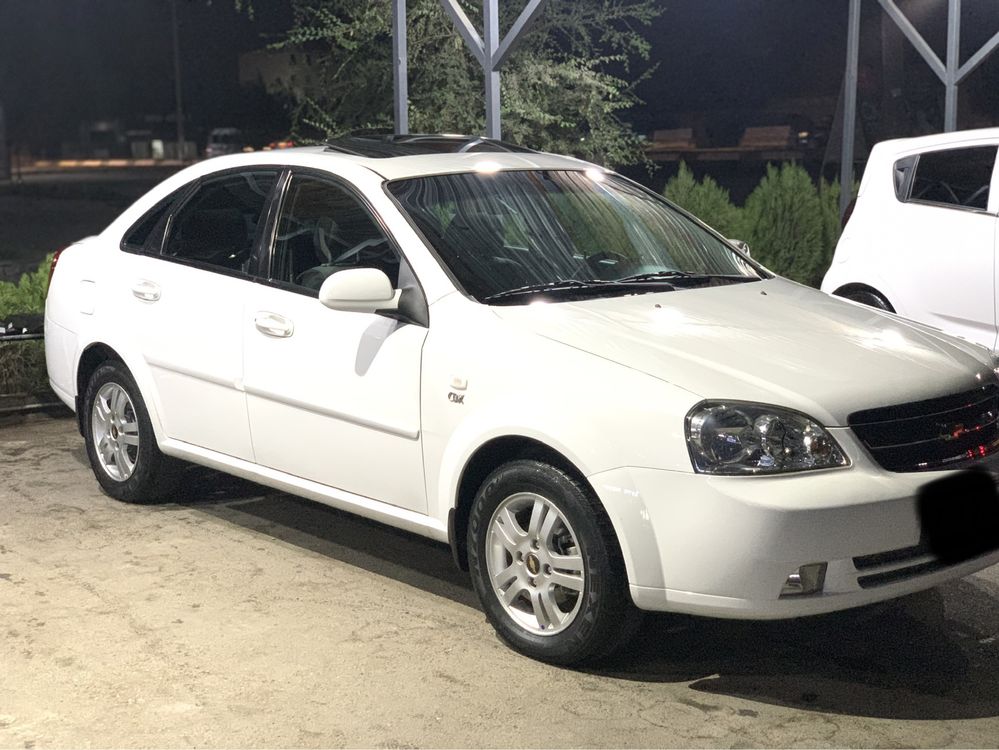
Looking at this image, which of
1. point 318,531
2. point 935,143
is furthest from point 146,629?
point 935,143

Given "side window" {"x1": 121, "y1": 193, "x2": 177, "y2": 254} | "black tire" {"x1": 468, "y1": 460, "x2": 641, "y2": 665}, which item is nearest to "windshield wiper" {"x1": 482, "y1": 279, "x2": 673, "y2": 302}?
"black tire" {"x1": 468, "y1": 460, "x2": 641, "y2": 665}

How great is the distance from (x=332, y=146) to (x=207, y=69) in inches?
3122

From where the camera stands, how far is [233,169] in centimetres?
620

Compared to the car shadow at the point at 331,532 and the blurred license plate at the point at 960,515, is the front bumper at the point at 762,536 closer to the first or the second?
the blurred license plate at the point at 960,515

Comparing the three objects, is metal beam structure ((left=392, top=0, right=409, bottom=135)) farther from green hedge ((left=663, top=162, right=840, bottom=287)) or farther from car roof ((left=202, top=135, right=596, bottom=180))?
green hedge ((left=663, top=162, right=840, bottom=287))

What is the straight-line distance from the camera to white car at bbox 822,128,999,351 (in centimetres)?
839

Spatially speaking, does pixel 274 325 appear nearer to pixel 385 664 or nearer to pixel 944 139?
pixel 385 664

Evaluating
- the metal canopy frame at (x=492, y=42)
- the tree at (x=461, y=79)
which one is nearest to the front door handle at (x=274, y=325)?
the metal canopy frame at (x=492, y=42)

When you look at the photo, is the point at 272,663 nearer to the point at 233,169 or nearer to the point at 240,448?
the point at 240,448

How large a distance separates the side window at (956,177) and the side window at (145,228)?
482cm

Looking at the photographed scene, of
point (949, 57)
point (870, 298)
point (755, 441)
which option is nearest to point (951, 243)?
point (870, 298)

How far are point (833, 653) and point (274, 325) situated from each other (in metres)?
2.42

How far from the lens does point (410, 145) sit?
238 inches

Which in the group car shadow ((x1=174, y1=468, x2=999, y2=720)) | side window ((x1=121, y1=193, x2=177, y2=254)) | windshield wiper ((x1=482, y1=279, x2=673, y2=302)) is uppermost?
side window ((x1=121, y1=193, x2=177, y2=254))
